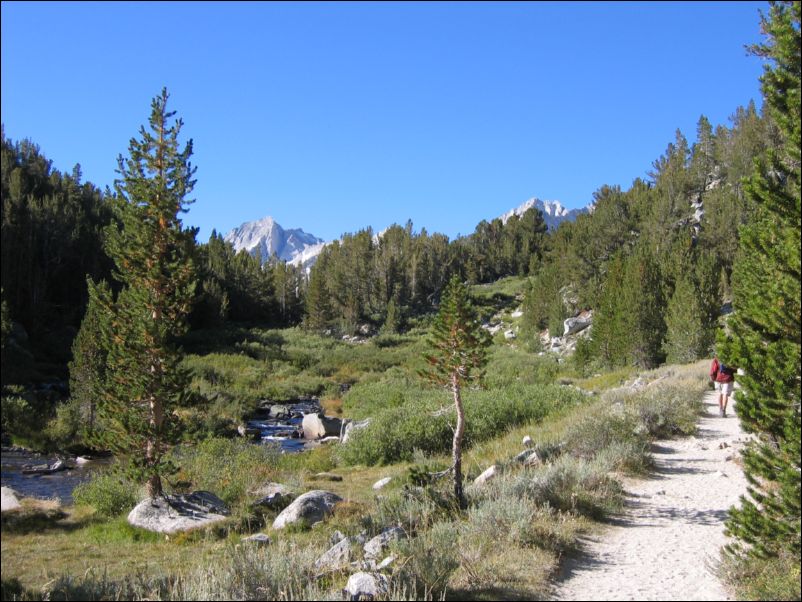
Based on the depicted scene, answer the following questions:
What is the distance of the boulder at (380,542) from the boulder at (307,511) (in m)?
3.51

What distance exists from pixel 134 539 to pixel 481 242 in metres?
98.5

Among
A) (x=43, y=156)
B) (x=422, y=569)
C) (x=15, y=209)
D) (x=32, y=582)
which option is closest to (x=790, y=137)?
(x=422, y=569)

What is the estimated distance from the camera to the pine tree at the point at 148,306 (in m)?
12.5

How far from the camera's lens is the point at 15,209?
47.1 metres

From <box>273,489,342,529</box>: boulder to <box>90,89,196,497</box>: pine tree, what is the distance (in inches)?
135

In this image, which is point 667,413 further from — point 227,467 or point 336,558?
point 227,467

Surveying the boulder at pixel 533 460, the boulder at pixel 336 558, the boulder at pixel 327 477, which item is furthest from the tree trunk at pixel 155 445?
the boulder at pixel 533 460

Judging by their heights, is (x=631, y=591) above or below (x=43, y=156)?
below

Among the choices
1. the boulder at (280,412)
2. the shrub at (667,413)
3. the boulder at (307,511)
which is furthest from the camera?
the boulder at (280,412)

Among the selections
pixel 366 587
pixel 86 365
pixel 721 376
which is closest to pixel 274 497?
pixel 366 587

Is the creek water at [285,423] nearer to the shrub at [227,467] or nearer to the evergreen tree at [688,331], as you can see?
the shrub at [227,467]

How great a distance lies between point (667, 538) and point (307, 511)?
677 cm

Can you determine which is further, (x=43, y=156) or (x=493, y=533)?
(x=43, y=156)

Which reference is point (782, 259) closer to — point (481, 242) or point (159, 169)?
point (159, 169)
